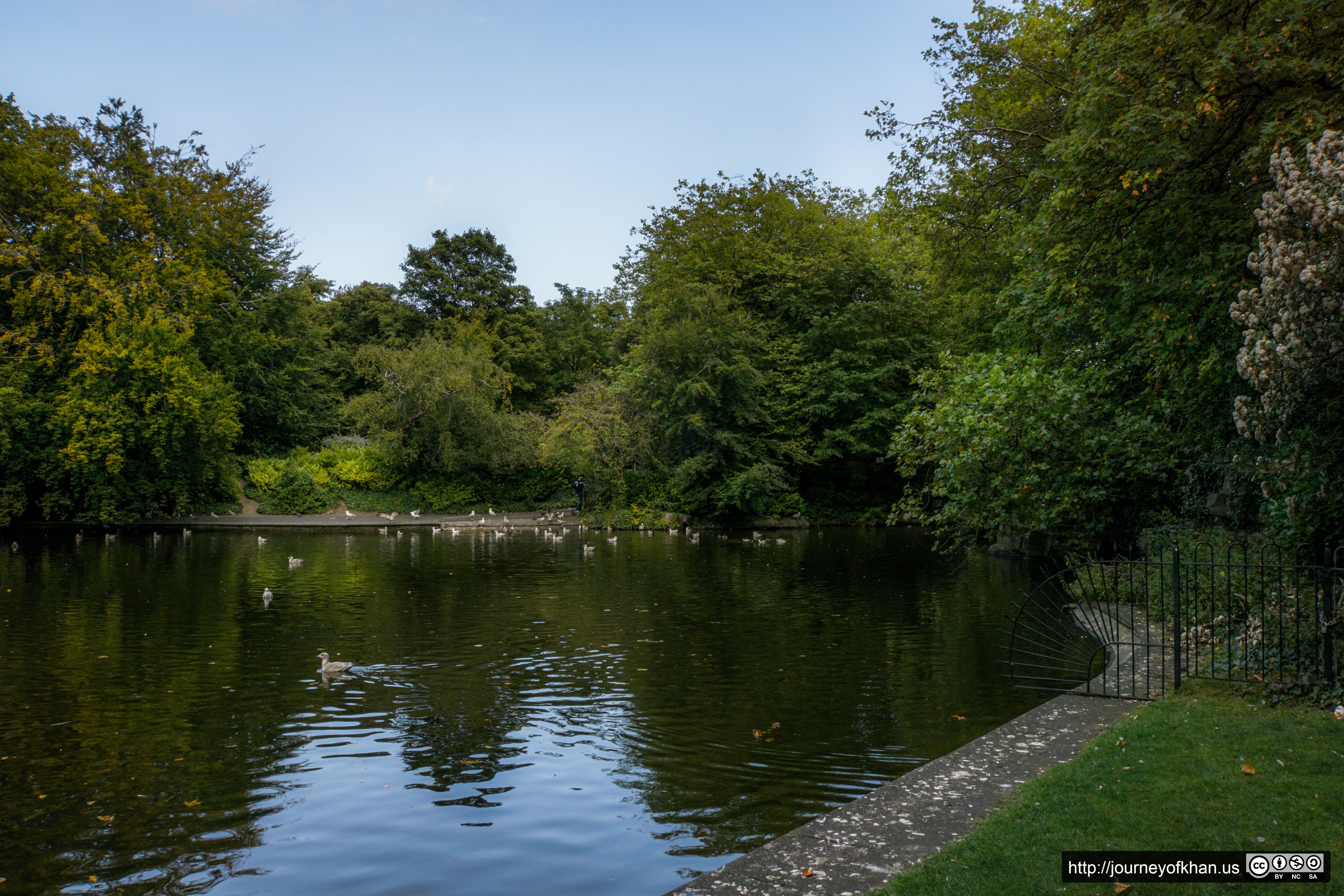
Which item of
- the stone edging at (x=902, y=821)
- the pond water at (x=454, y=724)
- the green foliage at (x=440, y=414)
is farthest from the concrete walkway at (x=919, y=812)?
the green foliage at (x=440, y=414)

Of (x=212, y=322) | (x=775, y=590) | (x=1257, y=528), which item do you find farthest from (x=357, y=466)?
(x=1257, y=528)

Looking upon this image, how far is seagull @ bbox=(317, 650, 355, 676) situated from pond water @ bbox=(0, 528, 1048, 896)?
28cm

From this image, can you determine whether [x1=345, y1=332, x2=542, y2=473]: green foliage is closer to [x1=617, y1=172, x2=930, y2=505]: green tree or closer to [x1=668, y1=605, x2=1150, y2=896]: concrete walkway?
[x1=617, y1=172, x2=930, y2=505]: green tree

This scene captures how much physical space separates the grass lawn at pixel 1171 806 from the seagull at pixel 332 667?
8247 mm

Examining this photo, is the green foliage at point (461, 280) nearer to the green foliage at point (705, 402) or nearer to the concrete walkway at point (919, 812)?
the green foliage at point (705, 402)

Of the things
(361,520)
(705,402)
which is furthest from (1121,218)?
(361,520)

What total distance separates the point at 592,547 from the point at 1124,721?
21.7 meters

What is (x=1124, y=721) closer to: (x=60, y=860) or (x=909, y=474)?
(x=60, y=860)

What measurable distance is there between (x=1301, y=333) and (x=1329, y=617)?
248 centimetres

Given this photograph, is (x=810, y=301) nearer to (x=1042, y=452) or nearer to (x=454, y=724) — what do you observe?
(x=1042, y=452)

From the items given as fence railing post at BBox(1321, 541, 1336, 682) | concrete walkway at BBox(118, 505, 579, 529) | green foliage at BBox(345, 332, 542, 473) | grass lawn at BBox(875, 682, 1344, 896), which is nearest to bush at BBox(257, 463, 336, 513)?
concrete walkway at BBox(118, 505, 579, 529)

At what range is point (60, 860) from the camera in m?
5.80

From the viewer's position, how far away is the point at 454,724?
9047mm

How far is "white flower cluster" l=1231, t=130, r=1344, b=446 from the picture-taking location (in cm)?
724
